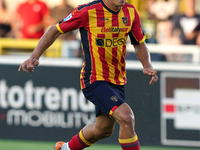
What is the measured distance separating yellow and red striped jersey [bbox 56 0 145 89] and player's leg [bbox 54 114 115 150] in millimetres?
478

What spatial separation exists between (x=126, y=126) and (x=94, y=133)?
740 mm

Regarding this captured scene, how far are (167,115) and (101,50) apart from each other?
110 inches

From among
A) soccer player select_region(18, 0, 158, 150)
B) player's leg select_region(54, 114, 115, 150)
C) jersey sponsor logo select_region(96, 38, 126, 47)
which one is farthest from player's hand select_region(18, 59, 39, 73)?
player's leg select_region(54, 114, 115, 150)

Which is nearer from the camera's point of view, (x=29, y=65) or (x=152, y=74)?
(x=29, y=65)

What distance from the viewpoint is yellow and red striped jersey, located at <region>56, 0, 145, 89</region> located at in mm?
4922

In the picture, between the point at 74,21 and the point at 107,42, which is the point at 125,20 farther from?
the point at 74,21

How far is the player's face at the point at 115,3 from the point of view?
4762 mm

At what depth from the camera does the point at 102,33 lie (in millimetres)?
4922

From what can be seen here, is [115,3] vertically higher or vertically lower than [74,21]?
higher

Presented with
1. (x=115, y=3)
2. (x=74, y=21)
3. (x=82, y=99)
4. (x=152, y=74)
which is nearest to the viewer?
(x=115, y=3)

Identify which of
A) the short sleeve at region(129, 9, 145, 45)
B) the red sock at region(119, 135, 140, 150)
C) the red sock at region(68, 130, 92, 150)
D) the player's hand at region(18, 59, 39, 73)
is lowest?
the red sock at region(68, 130, 92, 150)

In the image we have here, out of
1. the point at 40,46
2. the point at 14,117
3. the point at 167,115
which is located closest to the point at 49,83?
the point at 14,117

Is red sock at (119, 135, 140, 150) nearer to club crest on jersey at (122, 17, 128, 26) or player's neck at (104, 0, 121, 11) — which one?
club crest on jersey at (122, 17, 128, 26)

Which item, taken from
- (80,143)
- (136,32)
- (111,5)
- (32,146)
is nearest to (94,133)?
(80,143)
